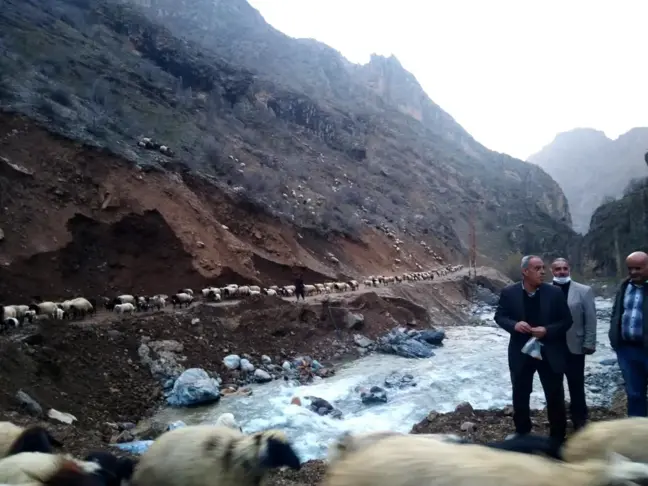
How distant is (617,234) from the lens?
42.7 metres

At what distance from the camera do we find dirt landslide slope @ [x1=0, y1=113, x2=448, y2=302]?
14.1 m

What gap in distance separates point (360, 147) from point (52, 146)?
36.2 m

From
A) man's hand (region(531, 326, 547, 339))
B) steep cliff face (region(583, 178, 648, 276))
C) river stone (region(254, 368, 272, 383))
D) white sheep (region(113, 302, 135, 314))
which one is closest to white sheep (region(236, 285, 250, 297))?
white sheep (region(113, 302, 135, 314))

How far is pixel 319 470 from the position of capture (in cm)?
535

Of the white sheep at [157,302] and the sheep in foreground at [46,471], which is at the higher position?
the sheep in foreground at [46,471]

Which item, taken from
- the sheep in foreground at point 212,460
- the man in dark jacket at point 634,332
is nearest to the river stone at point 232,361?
the sheep in foreground at point 212,460

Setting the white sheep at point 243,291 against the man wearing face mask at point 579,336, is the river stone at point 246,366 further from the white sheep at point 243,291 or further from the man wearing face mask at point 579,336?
the man wearing face mask at point 579,336

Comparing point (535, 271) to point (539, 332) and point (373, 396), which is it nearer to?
point (539, 332)

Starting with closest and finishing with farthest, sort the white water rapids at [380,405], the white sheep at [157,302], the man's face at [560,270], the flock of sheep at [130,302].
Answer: the man's face at [560,270] < the white water rapids at [380,405] < the flock of sheep at [130,302] < the white sheep at [157,302]

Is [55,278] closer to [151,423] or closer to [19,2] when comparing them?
[151,423]

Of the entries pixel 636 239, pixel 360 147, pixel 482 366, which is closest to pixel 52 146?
pixel 482 366

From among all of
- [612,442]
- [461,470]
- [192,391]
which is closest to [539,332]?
[612,442]

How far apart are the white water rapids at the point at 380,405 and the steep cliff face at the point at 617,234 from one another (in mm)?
28570

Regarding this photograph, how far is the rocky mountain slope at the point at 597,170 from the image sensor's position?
509 ft
